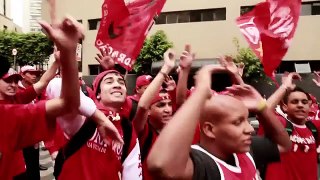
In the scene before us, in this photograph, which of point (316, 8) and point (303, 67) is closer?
point (303, 67)

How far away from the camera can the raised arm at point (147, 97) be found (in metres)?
3.94

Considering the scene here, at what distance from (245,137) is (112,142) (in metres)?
1.26

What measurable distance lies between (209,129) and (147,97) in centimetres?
154

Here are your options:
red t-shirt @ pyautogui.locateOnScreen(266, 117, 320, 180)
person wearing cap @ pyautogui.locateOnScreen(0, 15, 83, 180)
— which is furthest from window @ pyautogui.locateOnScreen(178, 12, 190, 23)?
person wearing cap @ pyautogui.locateOnScreen(0, 15, 83, 180)

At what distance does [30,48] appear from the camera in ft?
118

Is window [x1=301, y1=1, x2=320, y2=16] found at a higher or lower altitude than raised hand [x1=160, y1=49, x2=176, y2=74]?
higher

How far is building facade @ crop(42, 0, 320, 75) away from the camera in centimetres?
2445

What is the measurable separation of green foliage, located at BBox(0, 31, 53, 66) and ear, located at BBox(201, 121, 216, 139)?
Answer: 33.4 m

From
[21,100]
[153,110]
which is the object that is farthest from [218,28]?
[153,110]

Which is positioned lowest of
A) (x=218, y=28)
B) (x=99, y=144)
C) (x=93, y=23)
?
(x=99, y=144)

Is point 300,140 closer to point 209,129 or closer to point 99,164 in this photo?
point 99,164

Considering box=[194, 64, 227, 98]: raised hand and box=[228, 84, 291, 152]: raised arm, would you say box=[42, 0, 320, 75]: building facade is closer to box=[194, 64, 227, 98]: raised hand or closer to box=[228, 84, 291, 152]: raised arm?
box=[228, 84, 291, 152]: raised arm

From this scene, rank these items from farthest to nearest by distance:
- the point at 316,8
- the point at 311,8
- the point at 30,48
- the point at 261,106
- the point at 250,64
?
the point at 30,48
the point at 311,8
the point at 316,8
the point at 250,64
the point at 261,106

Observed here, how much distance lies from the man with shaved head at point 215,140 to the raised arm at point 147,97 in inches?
42.1
